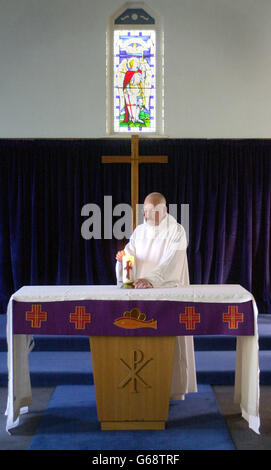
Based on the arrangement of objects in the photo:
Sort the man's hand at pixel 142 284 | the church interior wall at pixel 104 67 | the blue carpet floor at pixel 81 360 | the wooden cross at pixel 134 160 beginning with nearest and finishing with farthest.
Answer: the man's hand at pixel 142 284, the blue carpet floor at pixel 81 360, the wooden cross at pixel 134 160, the church interior wall at pixel 104 67

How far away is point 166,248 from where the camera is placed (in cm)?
415

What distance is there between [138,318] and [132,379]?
463 mm

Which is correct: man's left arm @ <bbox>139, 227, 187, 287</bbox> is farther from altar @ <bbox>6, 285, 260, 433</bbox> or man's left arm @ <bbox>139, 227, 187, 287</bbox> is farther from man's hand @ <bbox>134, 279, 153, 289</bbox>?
altar @ <bbox>6, 285, 260, 433</bbox>

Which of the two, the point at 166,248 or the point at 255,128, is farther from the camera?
the point at 255,128

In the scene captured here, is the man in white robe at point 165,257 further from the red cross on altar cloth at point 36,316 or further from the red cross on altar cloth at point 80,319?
the red cross on altar cloth at point 36,316

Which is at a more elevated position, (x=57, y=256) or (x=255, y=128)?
(x=255, y=128)

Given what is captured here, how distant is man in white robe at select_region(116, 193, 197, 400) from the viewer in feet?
13.1

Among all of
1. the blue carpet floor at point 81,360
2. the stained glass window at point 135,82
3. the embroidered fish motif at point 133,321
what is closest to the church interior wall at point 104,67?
the stained glass window at point 135,82

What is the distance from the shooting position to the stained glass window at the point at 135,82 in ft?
24.0

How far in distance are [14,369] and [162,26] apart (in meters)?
5.28

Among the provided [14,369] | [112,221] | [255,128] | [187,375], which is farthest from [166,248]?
[255,128]
